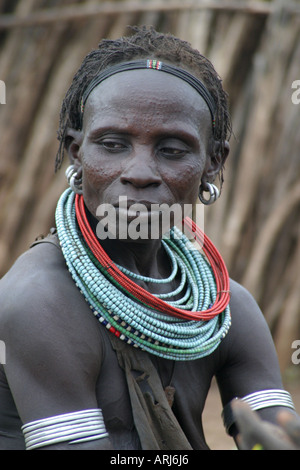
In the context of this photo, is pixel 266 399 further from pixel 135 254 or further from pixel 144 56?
pixel 144 56

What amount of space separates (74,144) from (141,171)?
43cm

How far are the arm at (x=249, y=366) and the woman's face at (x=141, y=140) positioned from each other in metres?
0.65

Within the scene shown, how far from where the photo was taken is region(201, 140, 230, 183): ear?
252cm

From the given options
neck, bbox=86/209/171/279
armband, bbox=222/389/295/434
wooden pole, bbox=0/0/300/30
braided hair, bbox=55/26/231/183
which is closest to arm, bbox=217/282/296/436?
armband, bbox=222/389/295/434

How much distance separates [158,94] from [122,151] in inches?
8.8

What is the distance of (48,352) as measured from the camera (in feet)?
6.79

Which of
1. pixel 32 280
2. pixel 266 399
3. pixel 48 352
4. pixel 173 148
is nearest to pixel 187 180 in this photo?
pixel 173 148

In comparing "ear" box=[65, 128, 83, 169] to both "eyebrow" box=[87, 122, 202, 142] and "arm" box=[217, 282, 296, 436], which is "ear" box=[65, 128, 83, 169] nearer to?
"eyebrow" box=[87, 122, 202, 142]

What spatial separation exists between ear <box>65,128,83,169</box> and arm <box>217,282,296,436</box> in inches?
34.6

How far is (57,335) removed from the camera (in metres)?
2.10
